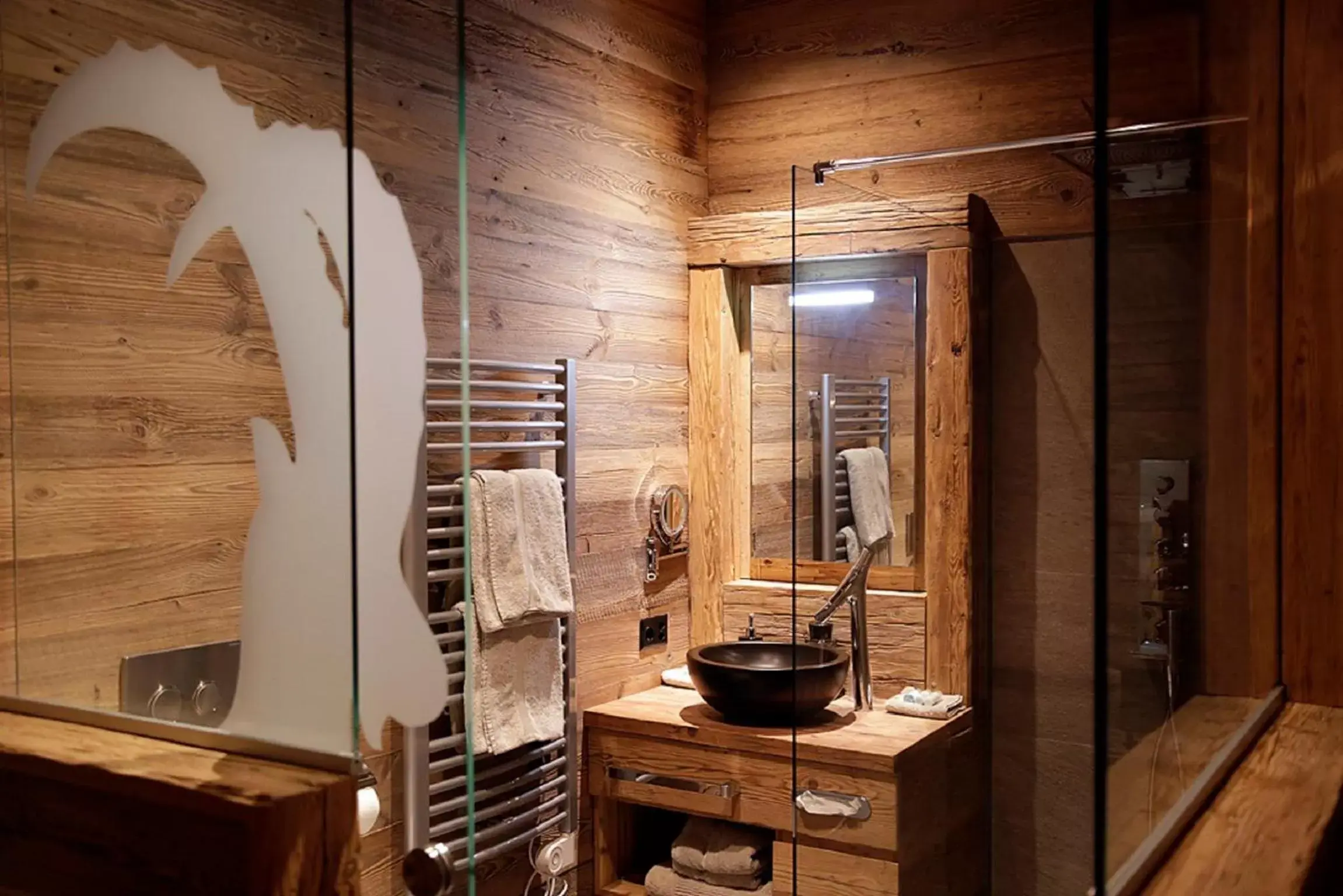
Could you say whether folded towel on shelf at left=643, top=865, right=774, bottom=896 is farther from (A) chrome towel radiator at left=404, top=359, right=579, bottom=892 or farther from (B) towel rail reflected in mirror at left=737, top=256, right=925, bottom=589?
(B) towel rail reflected in mirror at left=737, top=256, right=925, bottom=589

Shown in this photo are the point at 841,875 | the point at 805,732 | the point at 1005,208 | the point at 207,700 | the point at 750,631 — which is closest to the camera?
the point at 207,700

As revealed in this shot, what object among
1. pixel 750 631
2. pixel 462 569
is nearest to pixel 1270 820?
pixel 462 569

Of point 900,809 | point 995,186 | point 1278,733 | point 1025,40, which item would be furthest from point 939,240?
point 1278,733

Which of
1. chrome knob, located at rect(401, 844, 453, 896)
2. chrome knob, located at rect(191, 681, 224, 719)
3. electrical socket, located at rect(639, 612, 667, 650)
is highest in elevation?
chrome knob, located at rect(191, 681, 224, 719)

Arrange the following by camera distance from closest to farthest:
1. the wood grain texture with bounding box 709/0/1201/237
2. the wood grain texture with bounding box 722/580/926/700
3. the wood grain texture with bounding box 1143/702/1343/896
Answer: the wood grain texture with bounding box 1143/702/1343/896, the wood grain texture with bounding box 722/580/926/700, the wood grain texture with bounding box 709/0/1201/237

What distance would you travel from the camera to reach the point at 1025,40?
10.6 feet

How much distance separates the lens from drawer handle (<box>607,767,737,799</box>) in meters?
2.87

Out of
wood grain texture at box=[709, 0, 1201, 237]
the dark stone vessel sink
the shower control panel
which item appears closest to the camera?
the shower control panel

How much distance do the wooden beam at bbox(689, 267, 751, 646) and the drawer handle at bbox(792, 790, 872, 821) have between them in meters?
0.91

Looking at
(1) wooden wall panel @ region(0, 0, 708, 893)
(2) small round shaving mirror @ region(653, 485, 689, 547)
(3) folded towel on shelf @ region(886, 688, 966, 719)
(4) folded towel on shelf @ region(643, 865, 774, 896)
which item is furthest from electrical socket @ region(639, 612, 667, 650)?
(1) wooden wall panel @ region(0, 0, 708, 893)

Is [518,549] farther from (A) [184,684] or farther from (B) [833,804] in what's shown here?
(A) [184,684]

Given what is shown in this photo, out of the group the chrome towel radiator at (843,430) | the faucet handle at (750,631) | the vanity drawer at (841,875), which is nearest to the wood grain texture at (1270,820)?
the vanity drawer at (841,875)

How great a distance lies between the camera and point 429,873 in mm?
1014

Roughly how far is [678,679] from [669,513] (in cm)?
48
